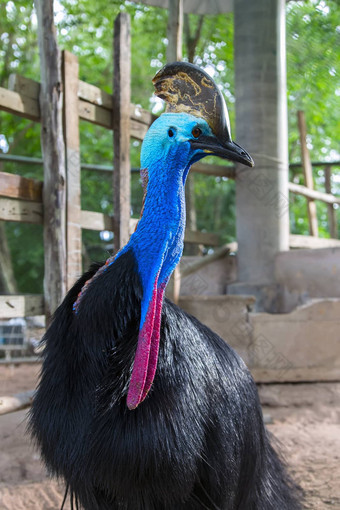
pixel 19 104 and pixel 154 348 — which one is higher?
pixel 19 104

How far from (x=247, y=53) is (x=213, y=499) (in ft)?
15.5

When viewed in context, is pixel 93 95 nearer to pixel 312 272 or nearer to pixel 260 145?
pixel 260 145

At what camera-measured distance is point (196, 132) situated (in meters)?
1.79

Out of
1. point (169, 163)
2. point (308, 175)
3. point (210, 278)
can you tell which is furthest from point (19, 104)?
point (308, 175)

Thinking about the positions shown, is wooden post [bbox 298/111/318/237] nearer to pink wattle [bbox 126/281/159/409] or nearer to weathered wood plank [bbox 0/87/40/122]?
weathered wood plank [bbox 0/87/40/122]

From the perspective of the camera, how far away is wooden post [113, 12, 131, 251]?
404 cm

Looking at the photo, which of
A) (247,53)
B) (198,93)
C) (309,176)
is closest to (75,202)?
(198,93)

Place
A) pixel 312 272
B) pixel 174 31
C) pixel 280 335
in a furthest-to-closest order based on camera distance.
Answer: pixel 312 272 → pixel 280 335 → pixel 174 31

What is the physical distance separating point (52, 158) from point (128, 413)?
2137 mm

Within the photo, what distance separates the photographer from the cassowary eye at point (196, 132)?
70.4 inches

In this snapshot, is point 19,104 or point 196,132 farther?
point 19,104

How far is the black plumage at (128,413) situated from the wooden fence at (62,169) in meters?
1.50

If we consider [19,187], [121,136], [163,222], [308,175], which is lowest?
[163,222]

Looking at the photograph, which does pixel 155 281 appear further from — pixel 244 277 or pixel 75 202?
pixel 244 277
